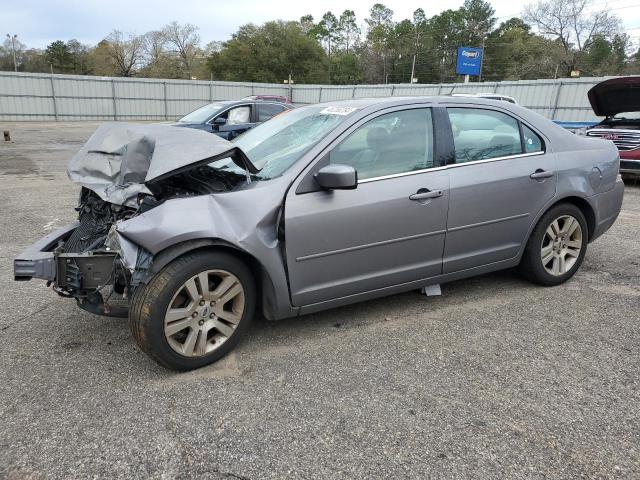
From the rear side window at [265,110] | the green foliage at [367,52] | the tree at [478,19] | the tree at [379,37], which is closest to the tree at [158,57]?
the green foliage at [367,52]

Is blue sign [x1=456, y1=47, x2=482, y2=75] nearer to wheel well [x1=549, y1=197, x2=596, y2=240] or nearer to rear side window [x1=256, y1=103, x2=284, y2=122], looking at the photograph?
rear side window [x1=256, y1=103, x2=284, y2=122]

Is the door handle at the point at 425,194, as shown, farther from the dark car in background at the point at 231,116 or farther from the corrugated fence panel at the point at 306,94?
the corrugated fence panel at the point at 306,94

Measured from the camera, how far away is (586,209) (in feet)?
14.6

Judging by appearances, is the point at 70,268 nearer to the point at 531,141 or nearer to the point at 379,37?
the point at 531,141

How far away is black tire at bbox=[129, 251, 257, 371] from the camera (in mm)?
2756

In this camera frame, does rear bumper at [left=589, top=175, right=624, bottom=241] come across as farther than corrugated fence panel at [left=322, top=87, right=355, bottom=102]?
No

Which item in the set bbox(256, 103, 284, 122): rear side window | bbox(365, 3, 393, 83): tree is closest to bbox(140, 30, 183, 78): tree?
bbox(365, 3, 393, 83): tree

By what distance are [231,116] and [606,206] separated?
30.2ft

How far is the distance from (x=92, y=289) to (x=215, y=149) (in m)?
1.10

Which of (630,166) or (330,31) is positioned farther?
(330,31)

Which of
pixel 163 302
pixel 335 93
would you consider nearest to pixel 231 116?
pixel 163 302

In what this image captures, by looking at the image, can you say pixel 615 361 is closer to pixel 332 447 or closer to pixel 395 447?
pixel 395 447

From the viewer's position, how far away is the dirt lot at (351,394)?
2283 mm

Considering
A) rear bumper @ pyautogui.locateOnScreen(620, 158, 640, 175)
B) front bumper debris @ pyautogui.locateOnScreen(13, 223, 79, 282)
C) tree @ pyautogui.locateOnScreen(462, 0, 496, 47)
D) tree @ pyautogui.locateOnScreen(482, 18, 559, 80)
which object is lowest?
rear bumper @ pyautogui.locateOnScreen(620, 158, 640, 175)
